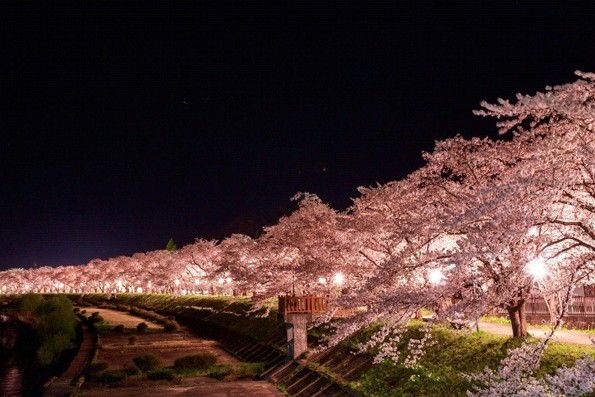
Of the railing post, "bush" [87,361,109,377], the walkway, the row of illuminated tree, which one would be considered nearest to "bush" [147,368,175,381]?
"bush" [87,361,109,377]

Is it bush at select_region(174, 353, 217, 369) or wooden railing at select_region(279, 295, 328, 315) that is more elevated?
wooden railing at select_region(279, 295, 328, 315)

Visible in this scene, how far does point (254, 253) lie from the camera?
40.8 metres

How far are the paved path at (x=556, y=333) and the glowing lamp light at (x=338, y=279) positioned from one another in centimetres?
697

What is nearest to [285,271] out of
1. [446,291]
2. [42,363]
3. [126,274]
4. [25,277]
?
[446,291]

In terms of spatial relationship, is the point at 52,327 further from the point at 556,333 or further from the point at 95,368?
the point at 556,333

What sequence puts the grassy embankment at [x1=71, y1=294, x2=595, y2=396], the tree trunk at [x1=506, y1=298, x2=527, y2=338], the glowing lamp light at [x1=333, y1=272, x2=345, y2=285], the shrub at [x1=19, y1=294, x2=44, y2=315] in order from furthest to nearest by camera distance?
the shrub at [x1=19, y1=294, x2=44, y2=315] → the glowing lamp light at [x1=333, y1=272, x2=345, y2=285] → the tree trunk at [x1=506, y1=298, x2=527, y2=338] → the grassy embankment at [x1=71, y1=294, x2=595, y2=396]

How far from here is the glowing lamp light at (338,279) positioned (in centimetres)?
2683

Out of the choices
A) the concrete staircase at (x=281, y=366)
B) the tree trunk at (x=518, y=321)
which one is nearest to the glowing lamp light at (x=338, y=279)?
the concrete staircase at (x=281, y=366)

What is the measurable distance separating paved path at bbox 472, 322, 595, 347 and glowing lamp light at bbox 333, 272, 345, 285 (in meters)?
6.97

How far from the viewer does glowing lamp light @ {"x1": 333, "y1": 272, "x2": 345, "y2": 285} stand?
2683 cm

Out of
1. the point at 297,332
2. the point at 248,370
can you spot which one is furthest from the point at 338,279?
the point at 248,370

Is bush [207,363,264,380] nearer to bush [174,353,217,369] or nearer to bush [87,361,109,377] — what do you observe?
bush [174,353,217,369]

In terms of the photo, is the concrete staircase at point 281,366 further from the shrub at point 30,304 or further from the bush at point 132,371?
the shrub at point 30,304

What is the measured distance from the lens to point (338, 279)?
2791cm
